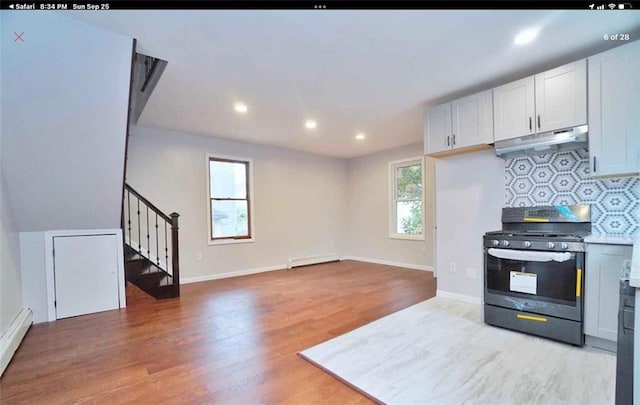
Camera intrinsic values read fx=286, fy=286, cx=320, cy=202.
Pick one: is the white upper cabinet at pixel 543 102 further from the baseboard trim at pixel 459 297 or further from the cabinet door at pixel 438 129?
the baseboard trim at pixel 459 297

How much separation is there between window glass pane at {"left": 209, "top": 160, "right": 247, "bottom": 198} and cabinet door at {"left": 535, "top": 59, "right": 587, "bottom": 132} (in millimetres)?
4566

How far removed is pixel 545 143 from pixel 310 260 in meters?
4.72

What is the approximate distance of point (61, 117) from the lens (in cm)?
234

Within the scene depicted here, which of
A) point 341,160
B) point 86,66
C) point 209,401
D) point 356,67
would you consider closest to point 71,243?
point 86,66

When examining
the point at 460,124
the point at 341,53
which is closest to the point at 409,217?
the point at 460,124

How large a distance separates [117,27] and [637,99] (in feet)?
12.8

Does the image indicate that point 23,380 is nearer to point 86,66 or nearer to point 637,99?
point 86,66

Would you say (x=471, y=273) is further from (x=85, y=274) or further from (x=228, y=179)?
(x=85, y=274)

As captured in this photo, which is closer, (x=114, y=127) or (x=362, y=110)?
(x=114, y=127)

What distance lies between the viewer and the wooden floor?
1834mm

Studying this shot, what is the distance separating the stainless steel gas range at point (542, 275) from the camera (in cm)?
232

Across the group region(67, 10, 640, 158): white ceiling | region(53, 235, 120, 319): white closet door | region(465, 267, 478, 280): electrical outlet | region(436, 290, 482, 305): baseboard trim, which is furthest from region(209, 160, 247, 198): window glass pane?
region(465, 267, 478, 280): electrical outlet

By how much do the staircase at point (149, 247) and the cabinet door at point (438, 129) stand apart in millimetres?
3492

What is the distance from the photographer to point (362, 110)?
375cm
